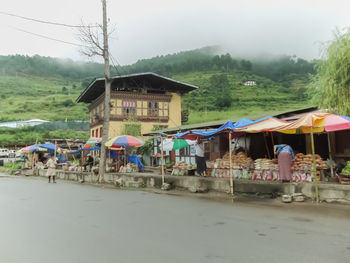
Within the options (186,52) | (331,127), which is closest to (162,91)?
(331,127)

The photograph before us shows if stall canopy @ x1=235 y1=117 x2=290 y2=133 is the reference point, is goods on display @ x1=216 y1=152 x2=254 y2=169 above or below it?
below

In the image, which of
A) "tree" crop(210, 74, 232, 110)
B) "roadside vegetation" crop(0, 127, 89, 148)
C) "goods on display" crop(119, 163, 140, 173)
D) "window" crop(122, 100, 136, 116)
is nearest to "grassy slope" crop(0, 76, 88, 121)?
"roadside vegetation" crop(0, 127, 89, 148)

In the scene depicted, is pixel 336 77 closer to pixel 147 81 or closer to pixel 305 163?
pixel 305 163

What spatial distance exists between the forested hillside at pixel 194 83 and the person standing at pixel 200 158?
24103 mm

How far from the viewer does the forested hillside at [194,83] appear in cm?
7006

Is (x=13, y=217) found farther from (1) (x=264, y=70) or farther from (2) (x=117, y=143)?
(1) (x=264, y=70)

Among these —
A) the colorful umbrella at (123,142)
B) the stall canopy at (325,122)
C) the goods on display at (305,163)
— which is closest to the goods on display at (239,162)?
the goods on display at (305,163)

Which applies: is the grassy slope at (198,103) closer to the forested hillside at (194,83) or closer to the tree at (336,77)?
the forested hillside at (194,83)

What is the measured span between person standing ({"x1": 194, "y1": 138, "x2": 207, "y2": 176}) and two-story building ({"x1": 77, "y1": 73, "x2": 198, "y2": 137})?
2001 cm

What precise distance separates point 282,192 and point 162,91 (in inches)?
1188

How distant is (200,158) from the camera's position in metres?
14.3

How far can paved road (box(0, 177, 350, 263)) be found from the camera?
14.7 feet

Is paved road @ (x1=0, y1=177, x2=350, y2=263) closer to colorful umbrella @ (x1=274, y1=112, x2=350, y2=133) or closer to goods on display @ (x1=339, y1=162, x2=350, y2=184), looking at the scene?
goods on display @ (x1=339, y1=162, x2=350, y2=184)

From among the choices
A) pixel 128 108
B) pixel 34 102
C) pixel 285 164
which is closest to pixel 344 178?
pixel 285 164
